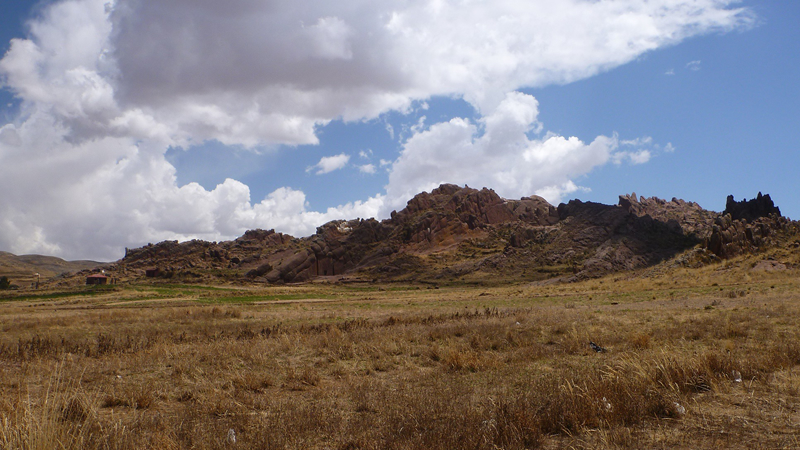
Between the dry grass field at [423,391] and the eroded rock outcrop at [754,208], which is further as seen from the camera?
the eroded rock outcrop at [754,208]

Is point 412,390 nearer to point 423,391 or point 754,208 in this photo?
point 423,391

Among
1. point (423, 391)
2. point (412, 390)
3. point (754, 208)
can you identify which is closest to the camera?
point (423, 391)

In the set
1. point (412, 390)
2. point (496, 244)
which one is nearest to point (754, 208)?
point (496, 244)

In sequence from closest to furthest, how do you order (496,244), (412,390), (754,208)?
(412,390)
(754,208)
(496,244)

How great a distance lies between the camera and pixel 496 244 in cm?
14075

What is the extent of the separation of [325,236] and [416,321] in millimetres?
157171

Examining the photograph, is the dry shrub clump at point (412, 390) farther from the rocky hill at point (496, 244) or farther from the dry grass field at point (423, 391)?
the rocky hill at point (496, 244)

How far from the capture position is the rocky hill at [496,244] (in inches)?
3536

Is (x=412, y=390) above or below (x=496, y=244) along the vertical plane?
below

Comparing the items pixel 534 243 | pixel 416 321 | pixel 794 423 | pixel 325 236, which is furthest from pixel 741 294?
pixel 325 236

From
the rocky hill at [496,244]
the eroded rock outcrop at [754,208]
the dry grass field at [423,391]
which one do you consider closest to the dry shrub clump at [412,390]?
the dry grass field at [423,391]

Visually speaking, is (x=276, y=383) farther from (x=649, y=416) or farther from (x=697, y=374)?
(x=697, y=374)

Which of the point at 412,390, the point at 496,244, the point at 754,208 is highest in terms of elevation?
the point at 754,208

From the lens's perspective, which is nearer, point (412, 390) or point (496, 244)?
point (412, 390)
